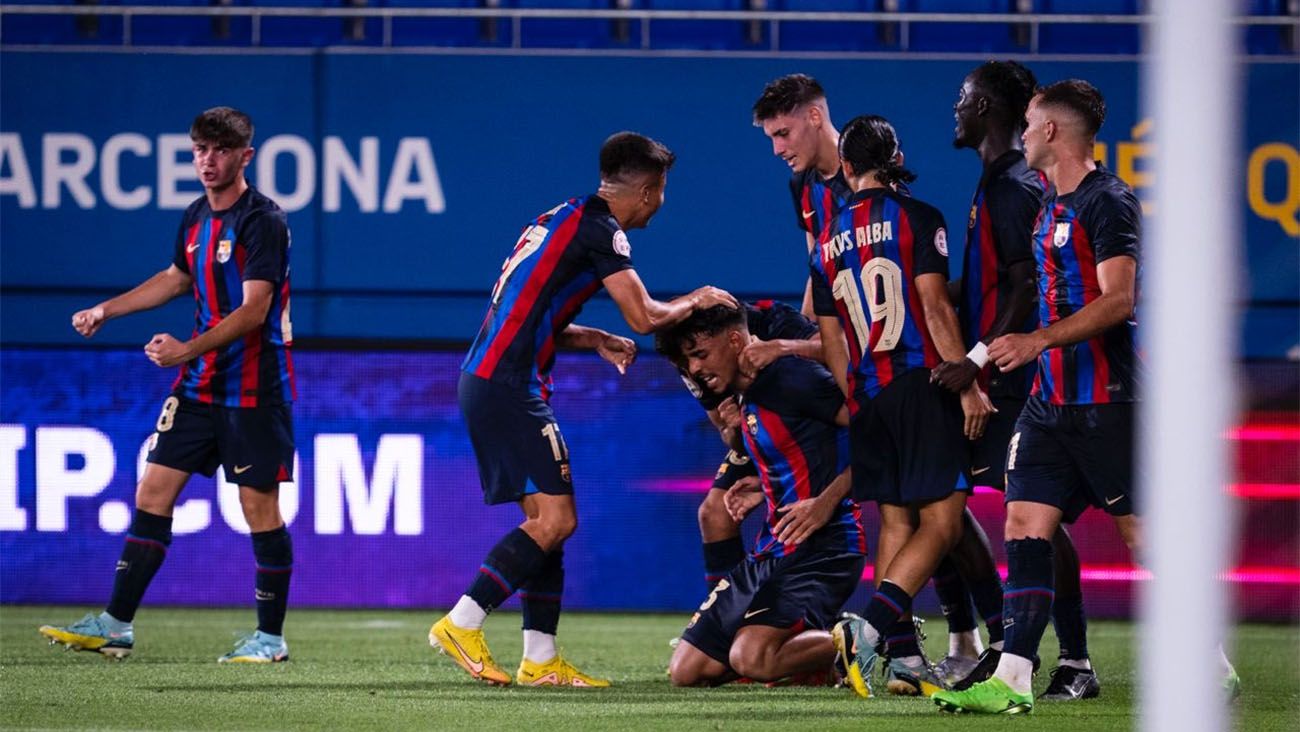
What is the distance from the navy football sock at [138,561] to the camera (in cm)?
646

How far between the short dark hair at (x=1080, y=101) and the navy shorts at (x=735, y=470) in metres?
1.78

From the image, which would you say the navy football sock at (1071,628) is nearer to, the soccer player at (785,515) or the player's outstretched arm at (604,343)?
the soccer player at (785,515)

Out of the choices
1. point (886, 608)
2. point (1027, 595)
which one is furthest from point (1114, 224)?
point (886, 608)

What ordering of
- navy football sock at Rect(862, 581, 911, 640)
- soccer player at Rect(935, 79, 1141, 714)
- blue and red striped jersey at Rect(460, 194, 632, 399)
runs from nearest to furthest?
soccer player at Rect(935, 79, 1141, 714)
navy football sock at Rect(862, 581, 911, 640)
blue and red striped jersey at Rect(460, 194, 632, 399)

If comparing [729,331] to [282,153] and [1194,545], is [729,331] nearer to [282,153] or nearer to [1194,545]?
[1194,545]

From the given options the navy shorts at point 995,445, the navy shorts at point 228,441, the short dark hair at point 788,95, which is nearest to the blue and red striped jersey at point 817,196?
the short dark hair at point 788,95

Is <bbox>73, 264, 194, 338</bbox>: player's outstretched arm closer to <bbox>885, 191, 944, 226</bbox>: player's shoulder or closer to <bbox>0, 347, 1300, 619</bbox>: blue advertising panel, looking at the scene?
<bbox>0, 347, 1300, 619</bbox>: blue advertising panel

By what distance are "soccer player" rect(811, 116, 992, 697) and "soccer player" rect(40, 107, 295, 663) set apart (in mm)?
2201

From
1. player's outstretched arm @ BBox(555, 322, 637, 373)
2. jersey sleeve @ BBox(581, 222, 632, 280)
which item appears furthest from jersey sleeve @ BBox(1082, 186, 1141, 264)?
player's outstretched arm @ BBox(555, 322, 637, 373)

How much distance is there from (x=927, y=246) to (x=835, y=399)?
699 millimetres

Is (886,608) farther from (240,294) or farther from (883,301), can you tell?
(240,294)

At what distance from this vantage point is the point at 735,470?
633cm

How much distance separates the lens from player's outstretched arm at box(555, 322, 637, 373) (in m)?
5.97

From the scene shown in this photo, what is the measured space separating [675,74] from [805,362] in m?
4.05
